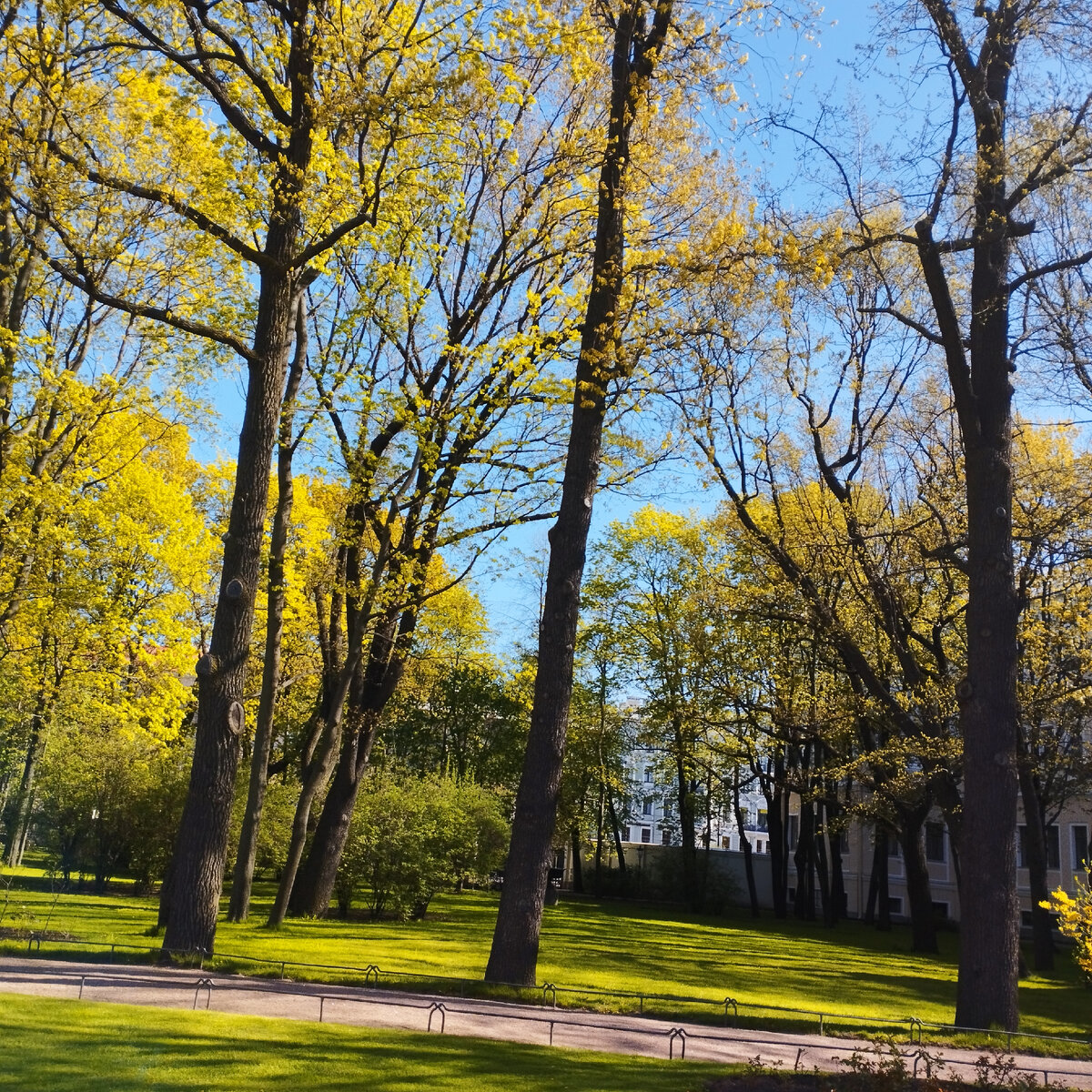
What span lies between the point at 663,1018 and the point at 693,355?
8.23m

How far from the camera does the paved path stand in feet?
28.1

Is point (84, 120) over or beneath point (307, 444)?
over

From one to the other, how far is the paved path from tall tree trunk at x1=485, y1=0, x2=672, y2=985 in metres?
0.95

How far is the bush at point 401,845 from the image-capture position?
67.8 ft

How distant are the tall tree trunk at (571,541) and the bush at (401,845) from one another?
415 inches

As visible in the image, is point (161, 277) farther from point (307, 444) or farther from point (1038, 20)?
point (1038, 20)

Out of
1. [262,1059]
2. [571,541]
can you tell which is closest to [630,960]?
[571,541]

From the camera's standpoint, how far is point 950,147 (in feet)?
40.5

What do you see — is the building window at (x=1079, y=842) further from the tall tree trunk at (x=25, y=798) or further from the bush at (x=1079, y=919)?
the tall tree trunk at (x=25, y=798)

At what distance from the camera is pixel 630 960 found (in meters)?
16.8

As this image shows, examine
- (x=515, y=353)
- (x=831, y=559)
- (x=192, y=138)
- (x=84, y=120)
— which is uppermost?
(x=84, y=120)

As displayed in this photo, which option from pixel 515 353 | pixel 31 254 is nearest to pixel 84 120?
pixel 31 254

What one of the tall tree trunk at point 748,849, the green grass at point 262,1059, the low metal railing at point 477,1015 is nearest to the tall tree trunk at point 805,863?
the tall tree trunk at point 748,849

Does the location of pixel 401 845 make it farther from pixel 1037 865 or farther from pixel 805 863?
pixel 805 863
